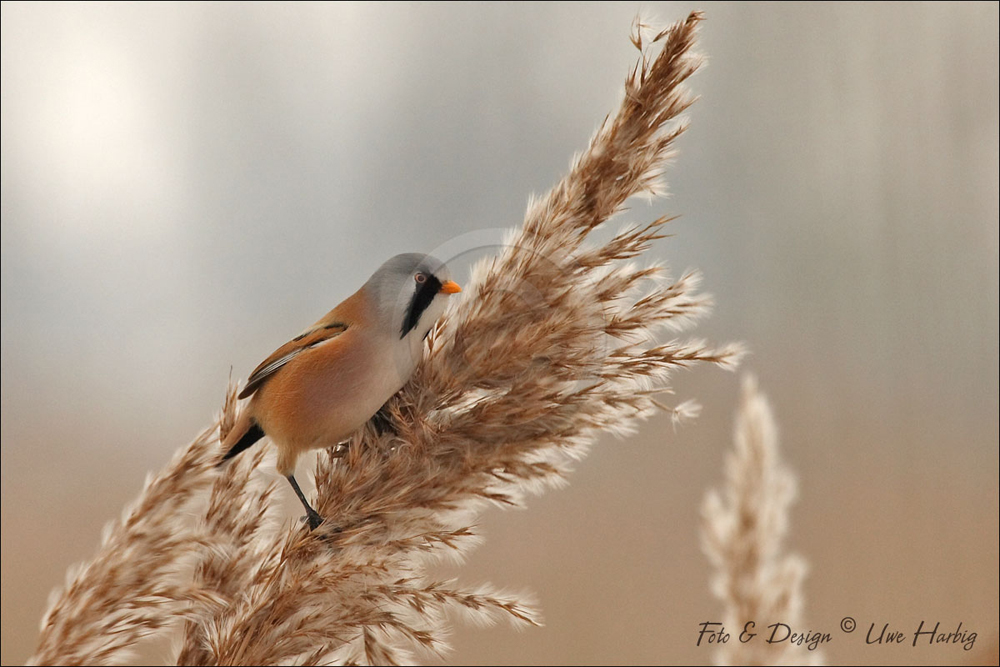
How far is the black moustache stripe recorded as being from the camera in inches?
17.3

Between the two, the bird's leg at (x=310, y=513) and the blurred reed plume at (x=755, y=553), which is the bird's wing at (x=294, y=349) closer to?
the bird's leg at (x=310, y=513)

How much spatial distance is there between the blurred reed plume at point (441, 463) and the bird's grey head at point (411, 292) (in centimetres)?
5

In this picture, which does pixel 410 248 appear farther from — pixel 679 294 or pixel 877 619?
pixel 877 619

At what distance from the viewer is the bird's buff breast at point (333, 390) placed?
42 cm

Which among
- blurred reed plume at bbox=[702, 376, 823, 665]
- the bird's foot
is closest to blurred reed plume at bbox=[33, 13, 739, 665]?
the bird's foot

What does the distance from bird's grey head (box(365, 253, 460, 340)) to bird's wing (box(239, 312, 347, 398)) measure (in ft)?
0.12

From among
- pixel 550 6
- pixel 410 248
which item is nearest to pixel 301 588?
pixel 410 248

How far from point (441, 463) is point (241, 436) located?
0.48 feet

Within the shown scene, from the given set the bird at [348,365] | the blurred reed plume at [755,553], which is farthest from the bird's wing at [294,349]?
the blurred reed plume at [755,553]

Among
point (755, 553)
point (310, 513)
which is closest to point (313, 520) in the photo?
point (310, 513)

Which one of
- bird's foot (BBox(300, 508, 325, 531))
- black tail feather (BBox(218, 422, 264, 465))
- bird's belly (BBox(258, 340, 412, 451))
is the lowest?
bird's foot (BBox(300, 508, 325, 531))

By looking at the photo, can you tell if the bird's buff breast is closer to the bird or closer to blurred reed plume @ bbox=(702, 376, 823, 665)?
the bird

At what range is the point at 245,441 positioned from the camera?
1.60 feet

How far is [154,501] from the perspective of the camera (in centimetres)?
48
